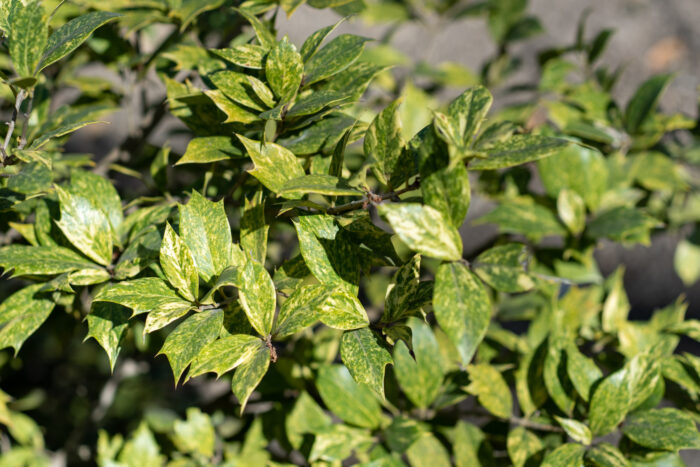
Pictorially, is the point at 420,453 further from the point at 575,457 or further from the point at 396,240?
the point at 396,240

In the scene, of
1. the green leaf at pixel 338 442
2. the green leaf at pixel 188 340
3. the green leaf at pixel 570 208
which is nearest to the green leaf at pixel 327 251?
the green leaf at pixel 188 340

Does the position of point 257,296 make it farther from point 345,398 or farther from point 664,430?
point 664,430

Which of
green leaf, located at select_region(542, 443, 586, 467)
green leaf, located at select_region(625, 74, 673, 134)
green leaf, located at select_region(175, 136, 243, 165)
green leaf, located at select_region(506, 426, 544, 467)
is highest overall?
green leaf, located at select_region(175, 136, 243, 165)

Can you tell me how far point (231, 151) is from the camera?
2.22 ft

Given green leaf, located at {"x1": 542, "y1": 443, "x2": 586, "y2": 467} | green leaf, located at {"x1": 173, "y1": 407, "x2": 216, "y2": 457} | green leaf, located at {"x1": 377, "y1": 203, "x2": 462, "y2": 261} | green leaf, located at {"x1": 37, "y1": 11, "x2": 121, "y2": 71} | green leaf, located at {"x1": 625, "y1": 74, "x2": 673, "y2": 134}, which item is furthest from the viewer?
green leaf, located at {"x1": 625, "y1": 74, "x2": 673, "y2": 134}

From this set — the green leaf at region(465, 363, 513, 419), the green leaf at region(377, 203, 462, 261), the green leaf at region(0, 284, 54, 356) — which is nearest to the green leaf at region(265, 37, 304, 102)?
the green leaf at region(377, 203, 462, 261)

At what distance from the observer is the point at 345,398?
873mm

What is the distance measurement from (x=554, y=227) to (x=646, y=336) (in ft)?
0.80

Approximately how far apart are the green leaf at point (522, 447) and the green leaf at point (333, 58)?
552 millimetres

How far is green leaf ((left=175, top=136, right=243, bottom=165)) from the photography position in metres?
0.66

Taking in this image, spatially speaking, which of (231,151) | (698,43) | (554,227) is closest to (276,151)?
(231,151)

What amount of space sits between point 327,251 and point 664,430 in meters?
0.51

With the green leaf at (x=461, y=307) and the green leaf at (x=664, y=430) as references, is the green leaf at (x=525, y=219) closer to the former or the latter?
the green leaf at (x=664, y=430)

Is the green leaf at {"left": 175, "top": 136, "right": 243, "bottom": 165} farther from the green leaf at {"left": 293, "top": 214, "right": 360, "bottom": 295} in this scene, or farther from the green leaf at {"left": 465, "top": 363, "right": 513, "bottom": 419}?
the green leaf at {"left": 465, "top": 363, "right": 513, "bottom": 419}
